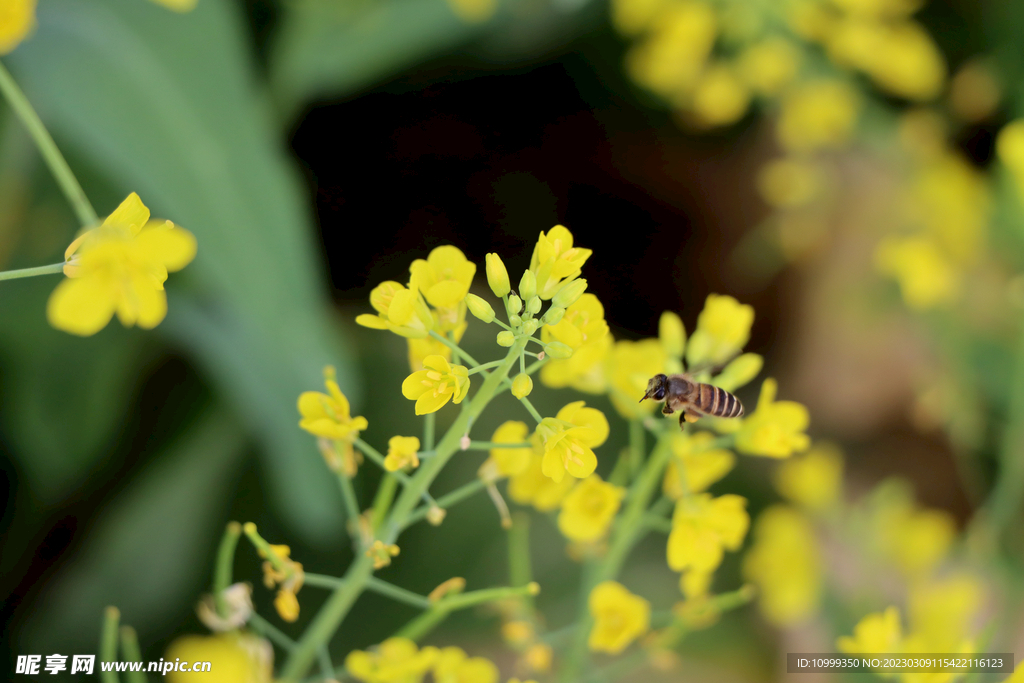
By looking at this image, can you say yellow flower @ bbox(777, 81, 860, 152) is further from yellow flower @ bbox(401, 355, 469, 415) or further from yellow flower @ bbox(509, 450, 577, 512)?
yellow flower @ bbox(401, 355, 469, 415)

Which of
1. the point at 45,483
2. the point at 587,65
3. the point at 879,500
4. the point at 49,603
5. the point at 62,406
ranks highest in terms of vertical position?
the point at 587,65

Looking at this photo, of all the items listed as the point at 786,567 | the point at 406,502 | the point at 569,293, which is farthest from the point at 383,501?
the point at 786,567

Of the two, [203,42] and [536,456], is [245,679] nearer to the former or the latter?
[536,456]

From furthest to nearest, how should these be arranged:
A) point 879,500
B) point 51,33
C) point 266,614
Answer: point 879,500, point 266,614, point 51,33

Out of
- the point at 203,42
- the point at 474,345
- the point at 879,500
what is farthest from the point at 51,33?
the point at 879,500

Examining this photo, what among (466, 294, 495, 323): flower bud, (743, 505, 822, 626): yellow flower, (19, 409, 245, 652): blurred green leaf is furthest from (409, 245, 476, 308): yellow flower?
(743, 505, 822, 626): yellow flower

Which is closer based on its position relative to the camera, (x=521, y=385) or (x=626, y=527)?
(x=521, y=385)

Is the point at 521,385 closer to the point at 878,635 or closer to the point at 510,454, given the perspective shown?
the point at 510,454
